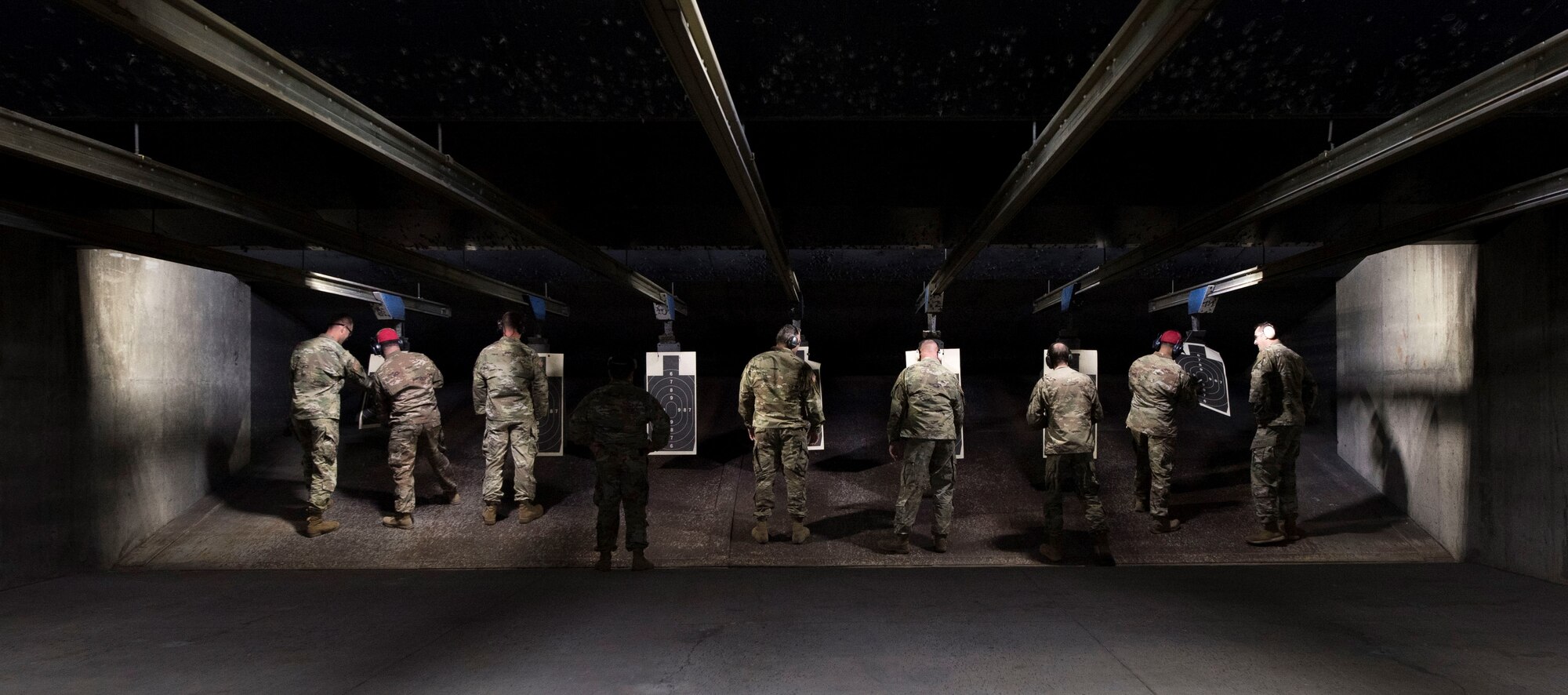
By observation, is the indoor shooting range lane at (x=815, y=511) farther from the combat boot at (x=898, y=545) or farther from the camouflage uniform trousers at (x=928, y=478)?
the camouflage uniform trousers at (x=928, y=478)

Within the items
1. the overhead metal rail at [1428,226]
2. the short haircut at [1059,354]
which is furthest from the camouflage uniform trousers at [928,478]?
the overhead metal rail at [1428,226]

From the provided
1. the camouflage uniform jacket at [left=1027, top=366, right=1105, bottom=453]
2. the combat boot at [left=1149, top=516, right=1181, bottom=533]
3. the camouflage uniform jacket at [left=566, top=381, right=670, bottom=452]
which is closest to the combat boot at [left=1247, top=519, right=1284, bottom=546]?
the combat boot at [left=1149, top=516, right=1181, bottom=533]

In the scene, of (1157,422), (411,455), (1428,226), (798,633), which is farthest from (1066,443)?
(411,455)

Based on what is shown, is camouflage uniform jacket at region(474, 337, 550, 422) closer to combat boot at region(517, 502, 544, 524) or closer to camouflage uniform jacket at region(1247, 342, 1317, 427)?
combat boot at region(517, 502, 544, 524)

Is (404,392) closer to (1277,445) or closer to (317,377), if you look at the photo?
(317,377)

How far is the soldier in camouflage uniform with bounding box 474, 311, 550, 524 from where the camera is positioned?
5.39 metres

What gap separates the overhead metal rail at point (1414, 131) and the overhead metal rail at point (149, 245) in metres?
5.55

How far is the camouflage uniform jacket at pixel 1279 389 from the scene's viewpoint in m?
5.02

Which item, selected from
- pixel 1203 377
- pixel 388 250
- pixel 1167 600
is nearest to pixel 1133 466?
pixel 1203 377

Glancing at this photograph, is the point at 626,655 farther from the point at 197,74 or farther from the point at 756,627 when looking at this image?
the point at 197,74

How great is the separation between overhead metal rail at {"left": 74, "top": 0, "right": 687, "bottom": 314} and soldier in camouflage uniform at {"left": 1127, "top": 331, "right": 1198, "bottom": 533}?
15.2ft

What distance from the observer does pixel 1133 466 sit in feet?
20.0

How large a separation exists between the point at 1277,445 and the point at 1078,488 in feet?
Answer: 4.53

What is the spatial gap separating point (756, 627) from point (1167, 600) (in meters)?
2.04
